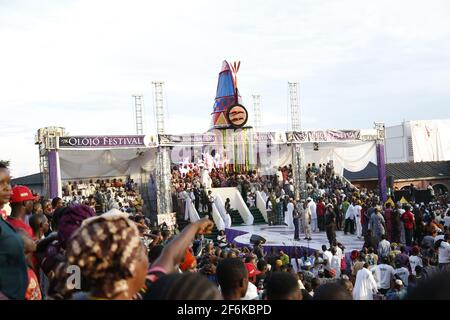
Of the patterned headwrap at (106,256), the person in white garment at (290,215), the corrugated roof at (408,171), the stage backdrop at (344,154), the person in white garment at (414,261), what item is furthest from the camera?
the corrugated roof at (408,171)

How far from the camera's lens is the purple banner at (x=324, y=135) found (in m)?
24.5

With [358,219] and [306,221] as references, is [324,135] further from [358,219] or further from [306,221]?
[358,219]

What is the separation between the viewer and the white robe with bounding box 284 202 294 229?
2156 centimetres

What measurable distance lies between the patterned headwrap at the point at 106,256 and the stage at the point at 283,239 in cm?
1309

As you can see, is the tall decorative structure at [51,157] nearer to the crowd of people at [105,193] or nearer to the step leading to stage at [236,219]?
the crowd of people at [105,193]

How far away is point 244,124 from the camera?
26781mm

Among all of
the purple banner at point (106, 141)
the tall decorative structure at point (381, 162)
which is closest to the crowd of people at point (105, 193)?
the purple banner at point (106, 141)

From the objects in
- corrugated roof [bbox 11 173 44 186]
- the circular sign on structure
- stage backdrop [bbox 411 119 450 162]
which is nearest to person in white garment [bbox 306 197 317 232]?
the circular sign on structure

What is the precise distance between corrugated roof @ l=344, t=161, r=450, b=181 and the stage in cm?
1460

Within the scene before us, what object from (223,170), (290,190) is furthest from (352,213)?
(223,170)

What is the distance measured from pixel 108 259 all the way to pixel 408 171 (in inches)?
1485

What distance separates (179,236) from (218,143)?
20.6 metres

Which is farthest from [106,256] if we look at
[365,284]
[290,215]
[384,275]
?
[290,215]

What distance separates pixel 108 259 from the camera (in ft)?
7.66
